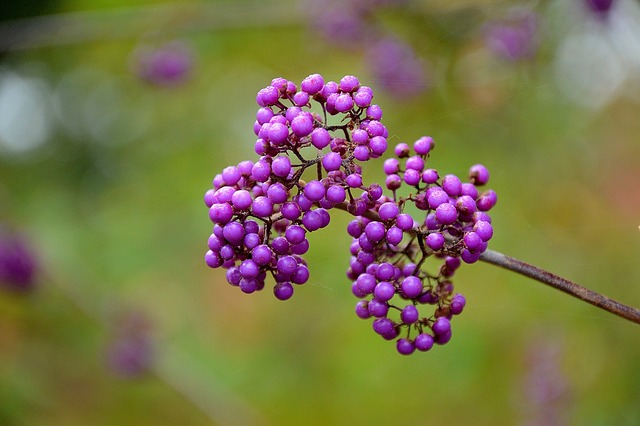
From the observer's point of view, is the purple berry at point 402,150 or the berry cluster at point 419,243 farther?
the purple berry at point 402,150

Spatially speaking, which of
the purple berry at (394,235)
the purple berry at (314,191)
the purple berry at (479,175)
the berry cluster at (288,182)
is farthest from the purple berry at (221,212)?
the purple berry at (479,175)

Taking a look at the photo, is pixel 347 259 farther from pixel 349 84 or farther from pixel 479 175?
pixel 349 84

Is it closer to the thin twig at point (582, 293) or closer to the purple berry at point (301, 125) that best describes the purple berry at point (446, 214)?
the thin twig at point (582, 293)

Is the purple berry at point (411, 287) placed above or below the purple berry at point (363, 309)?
above

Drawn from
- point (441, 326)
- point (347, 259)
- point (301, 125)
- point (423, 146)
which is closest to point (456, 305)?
point (441, 326)

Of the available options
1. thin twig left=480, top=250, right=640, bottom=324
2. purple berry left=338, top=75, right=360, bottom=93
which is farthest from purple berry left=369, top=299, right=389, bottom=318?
purple berry left=338, top=75, right=360, bottom=93

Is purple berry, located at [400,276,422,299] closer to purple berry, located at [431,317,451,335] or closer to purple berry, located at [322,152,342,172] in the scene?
purple berry, located at [431,317,451,335]

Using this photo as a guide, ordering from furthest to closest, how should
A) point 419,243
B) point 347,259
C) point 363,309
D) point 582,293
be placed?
1. point 347,259
2. point 363,309
3. point 419,243
4. point 582,293
